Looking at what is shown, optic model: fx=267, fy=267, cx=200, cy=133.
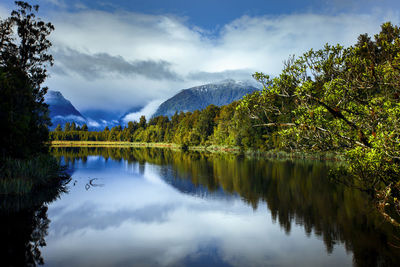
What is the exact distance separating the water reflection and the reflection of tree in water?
0.59 meters

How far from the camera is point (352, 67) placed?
13.2 meters

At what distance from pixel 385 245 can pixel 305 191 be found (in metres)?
12.5

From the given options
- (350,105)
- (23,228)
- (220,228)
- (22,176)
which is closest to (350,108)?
(350,105)

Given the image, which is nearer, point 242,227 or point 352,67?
point 352,67

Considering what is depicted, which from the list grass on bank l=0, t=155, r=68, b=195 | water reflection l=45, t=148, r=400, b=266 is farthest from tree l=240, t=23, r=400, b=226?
grass on bank l=0, t=155, r=68, b=195

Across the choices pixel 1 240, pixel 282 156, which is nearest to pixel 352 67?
pixel 1 240

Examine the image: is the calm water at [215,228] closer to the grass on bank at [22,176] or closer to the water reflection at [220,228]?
the water reflection at [220,228]

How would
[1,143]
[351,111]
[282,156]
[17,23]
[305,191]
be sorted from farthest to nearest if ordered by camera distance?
[282,156]
[17,23]
[305,191]
[1,143]
[351,111]

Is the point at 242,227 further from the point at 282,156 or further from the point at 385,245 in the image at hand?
the point at 282,156

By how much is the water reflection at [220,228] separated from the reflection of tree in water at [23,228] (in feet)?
1.95

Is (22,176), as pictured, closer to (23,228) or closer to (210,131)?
(23,228)

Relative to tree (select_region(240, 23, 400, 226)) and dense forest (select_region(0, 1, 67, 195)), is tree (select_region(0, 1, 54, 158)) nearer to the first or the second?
dense forest (select_region(0, 1, 67, 195))

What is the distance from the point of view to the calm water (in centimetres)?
1098

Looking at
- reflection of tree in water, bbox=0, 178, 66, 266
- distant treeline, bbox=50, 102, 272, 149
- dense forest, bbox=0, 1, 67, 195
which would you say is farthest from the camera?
→ distant treeline, bbox=50, 102, 272, 149
